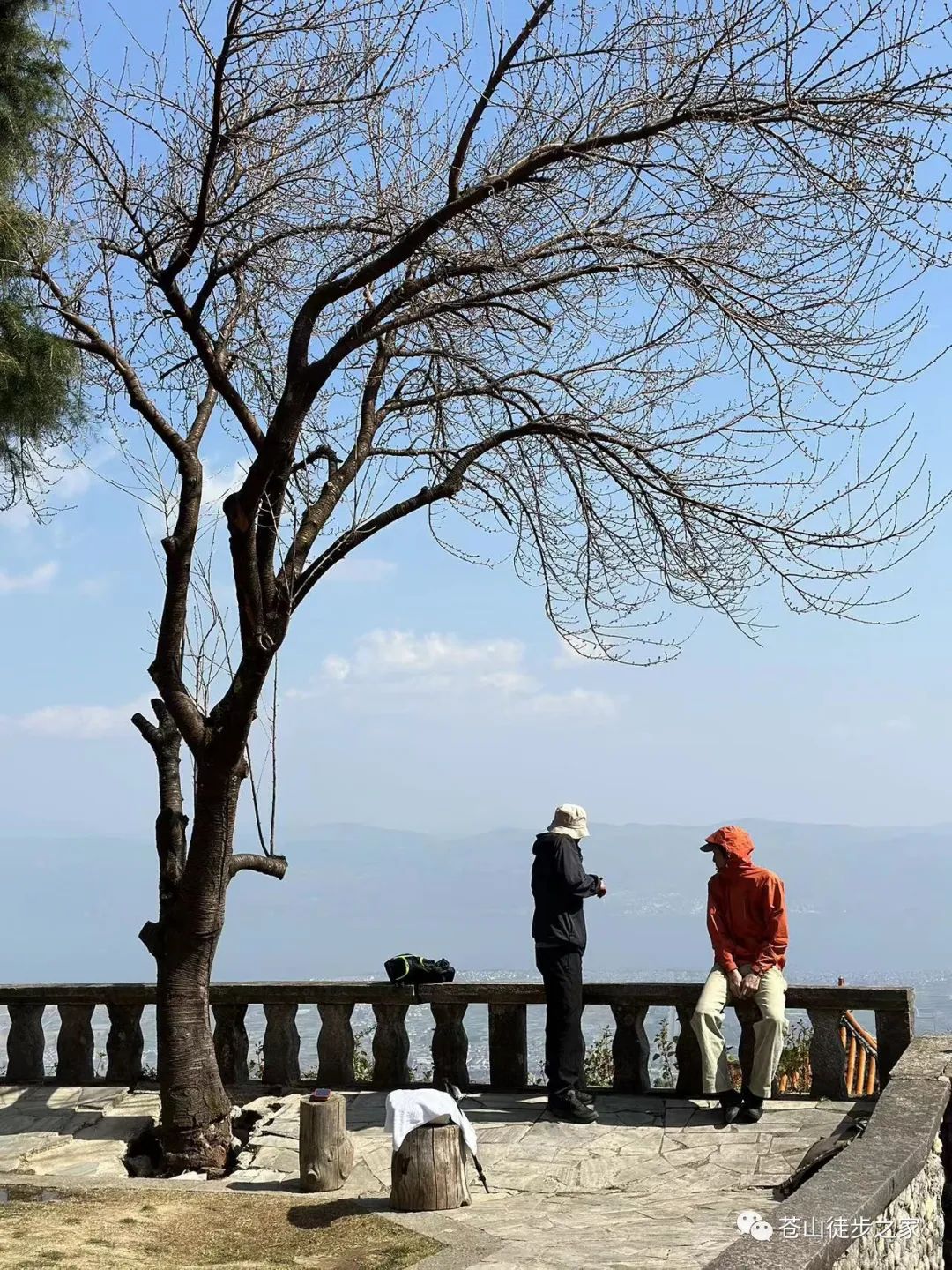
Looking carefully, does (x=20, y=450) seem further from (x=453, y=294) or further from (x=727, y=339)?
(x=727, y=339)

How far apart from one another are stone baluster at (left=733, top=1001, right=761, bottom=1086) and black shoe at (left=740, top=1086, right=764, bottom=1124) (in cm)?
19

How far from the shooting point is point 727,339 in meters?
9.79

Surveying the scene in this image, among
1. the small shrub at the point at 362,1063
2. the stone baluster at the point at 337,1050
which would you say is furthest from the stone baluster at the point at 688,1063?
the small shrub at the point at 362,1063

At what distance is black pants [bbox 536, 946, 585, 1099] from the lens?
9453mm

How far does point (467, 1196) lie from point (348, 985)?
3337 millimetres

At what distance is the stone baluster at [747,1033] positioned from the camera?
9.38m

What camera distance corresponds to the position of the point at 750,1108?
29.7 ft

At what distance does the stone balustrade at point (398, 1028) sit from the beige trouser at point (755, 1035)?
1.34 ft

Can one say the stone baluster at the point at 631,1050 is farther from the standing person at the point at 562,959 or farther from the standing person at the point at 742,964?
the standing person at the point at 742,964

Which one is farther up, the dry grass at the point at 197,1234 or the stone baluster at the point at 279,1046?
the stone baluster at the point at 279,1046

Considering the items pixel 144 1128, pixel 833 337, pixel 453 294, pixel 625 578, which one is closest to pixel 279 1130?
pixel 144 1128

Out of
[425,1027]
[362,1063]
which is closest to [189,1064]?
[362,1063]

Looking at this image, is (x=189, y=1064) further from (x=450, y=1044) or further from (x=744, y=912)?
(x=744, y=912)

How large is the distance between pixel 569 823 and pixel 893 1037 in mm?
2728
